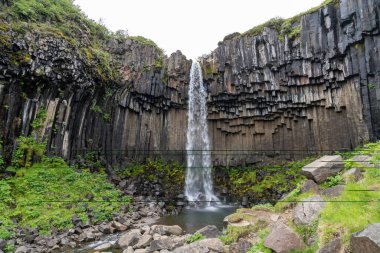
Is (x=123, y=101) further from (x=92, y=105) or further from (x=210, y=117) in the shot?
(x=210, y=117)

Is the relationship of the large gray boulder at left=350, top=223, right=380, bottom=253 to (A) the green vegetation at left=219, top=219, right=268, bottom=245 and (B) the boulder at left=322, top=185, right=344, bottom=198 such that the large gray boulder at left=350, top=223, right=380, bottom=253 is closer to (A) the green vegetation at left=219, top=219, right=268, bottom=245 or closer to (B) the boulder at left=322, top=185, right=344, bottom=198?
(B) the boulder at left=322, top=185, right=344, bottom=198

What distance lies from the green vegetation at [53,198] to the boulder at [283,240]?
36.2ft

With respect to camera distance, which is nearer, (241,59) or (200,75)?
(241,59)

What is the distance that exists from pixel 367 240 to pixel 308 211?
238 centimetres

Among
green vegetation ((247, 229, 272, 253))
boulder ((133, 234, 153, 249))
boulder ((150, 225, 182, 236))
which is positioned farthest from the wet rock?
boulder ((150, 225, 182, 236))

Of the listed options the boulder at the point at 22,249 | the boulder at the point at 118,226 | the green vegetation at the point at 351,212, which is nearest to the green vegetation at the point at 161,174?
the boulder at the point at 118,226

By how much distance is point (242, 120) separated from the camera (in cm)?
2842

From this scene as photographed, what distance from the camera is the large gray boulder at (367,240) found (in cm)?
472

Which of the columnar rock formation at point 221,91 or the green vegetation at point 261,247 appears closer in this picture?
the green vegetation at point 261,247

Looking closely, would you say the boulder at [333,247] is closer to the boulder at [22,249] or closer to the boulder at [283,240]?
the boulder at [283,240]

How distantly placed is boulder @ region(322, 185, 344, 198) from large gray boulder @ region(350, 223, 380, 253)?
8.63ft

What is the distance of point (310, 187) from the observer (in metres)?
8.79

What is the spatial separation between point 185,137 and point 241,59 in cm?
1007

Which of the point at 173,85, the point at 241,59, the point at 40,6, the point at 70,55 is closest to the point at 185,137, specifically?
the point at 173,85
